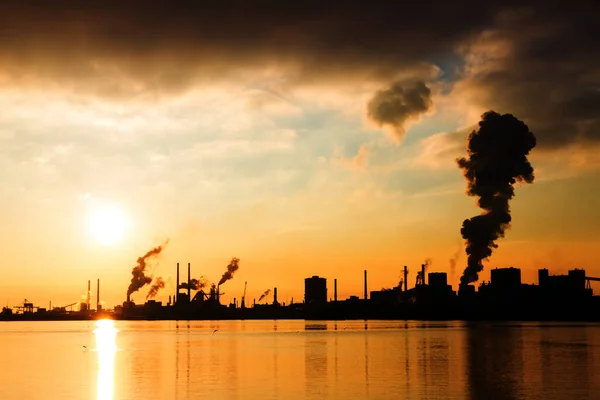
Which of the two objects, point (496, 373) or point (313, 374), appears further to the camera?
point (313, 374)

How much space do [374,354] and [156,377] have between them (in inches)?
977

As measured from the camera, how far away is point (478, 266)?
168875 mm

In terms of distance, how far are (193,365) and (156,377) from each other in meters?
8.71

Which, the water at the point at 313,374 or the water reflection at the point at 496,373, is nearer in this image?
the water reflection at the point at 496,373

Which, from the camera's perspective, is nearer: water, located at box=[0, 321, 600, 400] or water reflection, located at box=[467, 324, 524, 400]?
water reflection, located at box=[467, 324, 524, 400]

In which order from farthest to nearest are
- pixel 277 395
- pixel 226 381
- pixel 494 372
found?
pixel 494 372 < pixel 226 381 < pixel 277 395

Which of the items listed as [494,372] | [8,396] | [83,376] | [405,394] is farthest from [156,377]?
[494,372]

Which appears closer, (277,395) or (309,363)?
(277,395)

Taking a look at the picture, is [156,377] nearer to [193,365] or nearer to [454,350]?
[193,365]

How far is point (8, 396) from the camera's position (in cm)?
3969

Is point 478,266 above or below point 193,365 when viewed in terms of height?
above

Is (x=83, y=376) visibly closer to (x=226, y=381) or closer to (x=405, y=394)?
(x=226, y=381)

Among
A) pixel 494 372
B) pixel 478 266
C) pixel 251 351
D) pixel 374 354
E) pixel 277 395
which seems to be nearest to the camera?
pixel 277 395

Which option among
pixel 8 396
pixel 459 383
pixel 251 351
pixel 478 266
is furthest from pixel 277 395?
pixel 478 266
